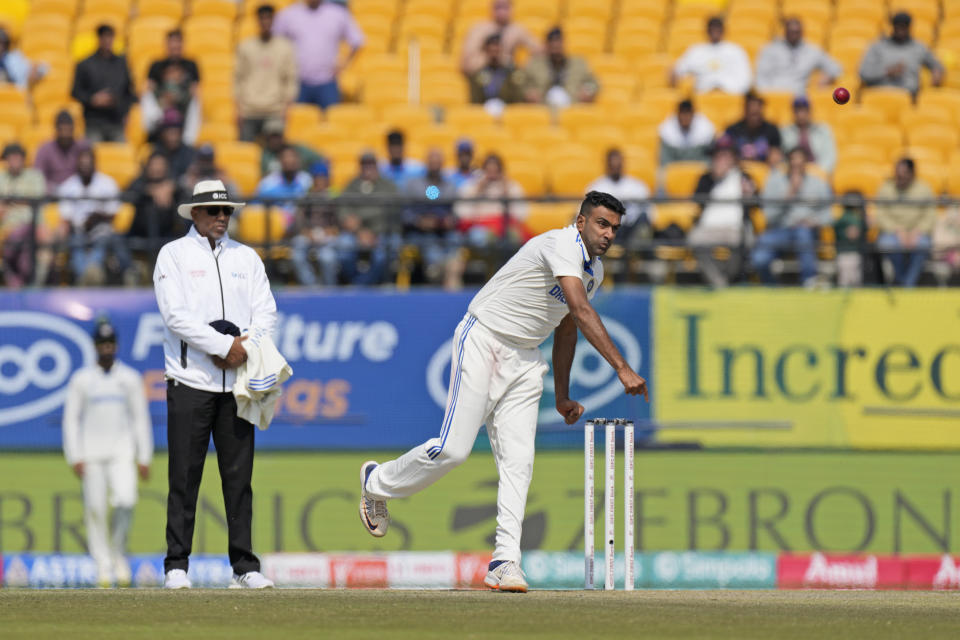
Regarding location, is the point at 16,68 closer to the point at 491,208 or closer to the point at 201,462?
the point at 491,208

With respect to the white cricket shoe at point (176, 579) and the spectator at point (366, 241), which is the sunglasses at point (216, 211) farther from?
the spectator at point (366, 241)

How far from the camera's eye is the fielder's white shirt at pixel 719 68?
18.1 meters

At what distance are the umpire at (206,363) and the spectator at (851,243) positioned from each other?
6.70m

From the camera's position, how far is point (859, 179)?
1645 centimetres

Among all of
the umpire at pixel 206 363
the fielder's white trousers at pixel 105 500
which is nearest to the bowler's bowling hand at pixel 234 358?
the umpire at pixel 206 363

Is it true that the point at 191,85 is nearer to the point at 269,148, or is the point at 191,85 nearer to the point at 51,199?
the point at 269,148

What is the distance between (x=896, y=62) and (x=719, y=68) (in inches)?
72.2

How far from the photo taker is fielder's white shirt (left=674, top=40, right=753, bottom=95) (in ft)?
59.4

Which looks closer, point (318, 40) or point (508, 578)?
point (508, 578)

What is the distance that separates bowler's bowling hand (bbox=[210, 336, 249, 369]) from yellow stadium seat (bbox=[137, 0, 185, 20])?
463 inches

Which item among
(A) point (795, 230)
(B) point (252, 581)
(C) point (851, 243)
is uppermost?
(A) point (795, 230)

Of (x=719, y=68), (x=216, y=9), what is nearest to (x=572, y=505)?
(x=719, y=68)

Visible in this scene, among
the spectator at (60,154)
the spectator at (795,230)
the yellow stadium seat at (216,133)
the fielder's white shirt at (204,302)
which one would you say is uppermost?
the yellow stadium seat at (216,133)

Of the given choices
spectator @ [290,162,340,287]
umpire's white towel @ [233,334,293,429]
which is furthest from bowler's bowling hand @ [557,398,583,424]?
spectator @ [290,162,340,287]
